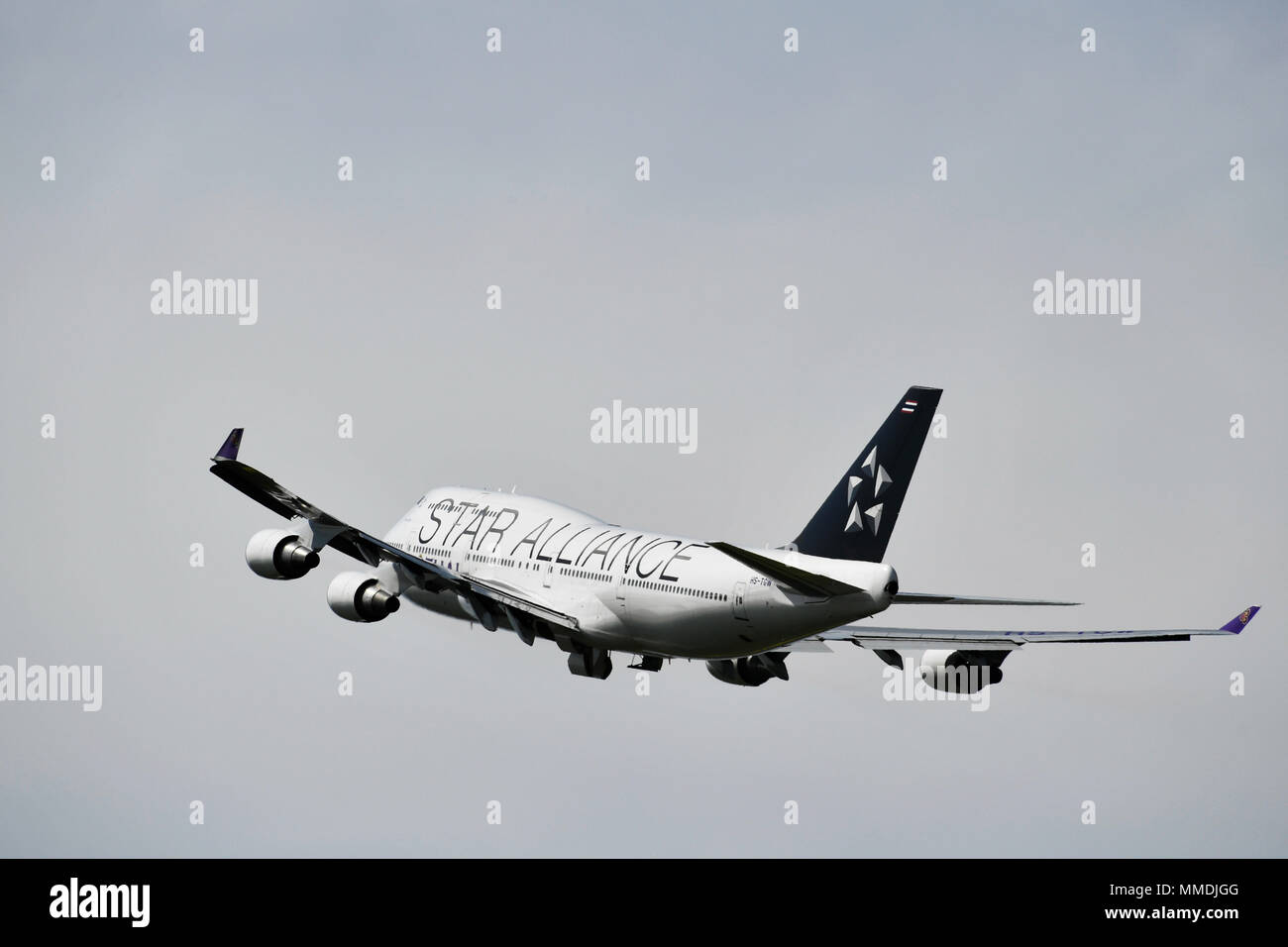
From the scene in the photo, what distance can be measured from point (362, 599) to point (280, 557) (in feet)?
10.8

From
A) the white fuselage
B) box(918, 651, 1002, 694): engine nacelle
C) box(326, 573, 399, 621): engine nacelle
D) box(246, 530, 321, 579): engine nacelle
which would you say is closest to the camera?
the white fuselage

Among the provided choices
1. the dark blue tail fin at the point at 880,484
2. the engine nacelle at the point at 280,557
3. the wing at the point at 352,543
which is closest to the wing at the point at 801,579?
the dark blue tail fin at the point at 880,484

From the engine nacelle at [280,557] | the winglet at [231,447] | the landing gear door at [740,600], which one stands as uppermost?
the winglet at [231,447]

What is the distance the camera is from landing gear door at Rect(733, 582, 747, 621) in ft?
257

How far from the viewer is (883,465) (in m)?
78.5

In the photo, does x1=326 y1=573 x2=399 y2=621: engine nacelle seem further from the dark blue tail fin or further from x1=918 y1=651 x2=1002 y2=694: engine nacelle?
x1=918 y1=651 x2=1002 y2=694: engine nacelle

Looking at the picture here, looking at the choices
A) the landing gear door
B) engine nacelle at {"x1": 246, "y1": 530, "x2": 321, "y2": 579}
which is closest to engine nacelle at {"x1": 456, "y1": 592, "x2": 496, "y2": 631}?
engine nacelle at {"x1": 246, "y1": 530, "x2": 321, "y2": 579}

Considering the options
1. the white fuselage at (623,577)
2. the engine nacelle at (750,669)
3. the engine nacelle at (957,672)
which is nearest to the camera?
the white fuselage at (623,577)

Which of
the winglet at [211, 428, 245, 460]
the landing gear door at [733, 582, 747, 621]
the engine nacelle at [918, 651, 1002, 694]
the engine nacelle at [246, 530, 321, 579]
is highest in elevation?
the winglet at [211, 428, 245, 460]

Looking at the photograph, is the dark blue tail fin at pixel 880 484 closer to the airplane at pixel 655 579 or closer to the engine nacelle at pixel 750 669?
the airplane at pixel 655 579

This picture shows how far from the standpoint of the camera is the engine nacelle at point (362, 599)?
83938mm

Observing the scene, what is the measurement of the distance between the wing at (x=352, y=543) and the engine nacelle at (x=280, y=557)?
1.02 metres

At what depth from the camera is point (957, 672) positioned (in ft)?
285

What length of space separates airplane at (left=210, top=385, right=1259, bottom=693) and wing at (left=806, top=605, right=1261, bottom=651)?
7 cm
